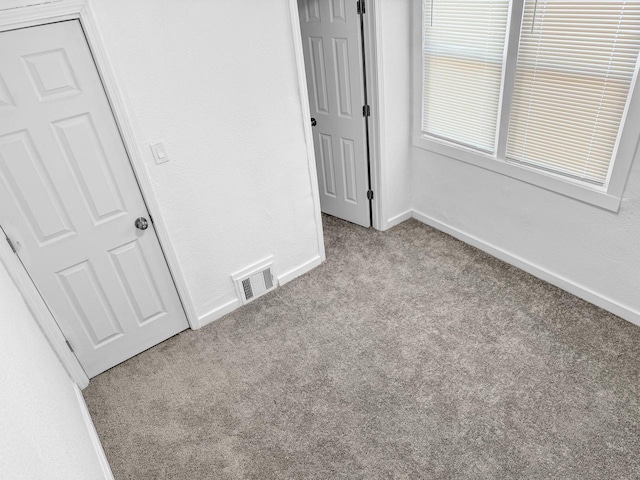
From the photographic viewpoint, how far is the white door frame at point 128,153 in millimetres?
2053

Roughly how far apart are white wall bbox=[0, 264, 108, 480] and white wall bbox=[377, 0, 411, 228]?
2659mm

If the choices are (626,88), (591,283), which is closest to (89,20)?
(626,88)

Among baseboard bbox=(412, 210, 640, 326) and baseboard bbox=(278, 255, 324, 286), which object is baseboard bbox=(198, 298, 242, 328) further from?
baseboard bbox=(412, 210, 640, 326)

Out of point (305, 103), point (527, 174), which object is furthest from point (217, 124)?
point (527, 174)

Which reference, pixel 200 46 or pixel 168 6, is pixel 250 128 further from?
pixel 168 6

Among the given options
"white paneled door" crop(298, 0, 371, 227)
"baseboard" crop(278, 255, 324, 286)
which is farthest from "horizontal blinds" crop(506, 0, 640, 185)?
"baseboard" crop(278, 255, 324, 286)

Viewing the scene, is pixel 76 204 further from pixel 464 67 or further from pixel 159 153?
pixel 464 67

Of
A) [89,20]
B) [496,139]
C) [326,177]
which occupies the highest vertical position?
[89,20]

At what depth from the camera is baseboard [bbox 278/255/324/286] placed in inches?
138

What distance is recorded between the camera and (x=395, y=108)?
3.59m

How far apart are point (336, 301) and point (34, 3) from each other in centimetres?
240

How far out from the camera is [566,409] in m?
2.37

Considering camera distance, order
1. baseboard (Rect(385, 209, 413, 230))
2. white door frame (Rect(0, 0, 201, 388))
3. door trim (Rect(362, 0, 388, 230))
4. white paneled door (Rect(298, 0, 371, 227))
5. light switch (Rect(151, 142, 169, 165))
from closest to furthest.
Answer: white door frame (Rect(0, 0, 201, 388)) → light switch (Rect(151, 142, 169, 165)) → door trim (Rect(362, 0, 388, 230)) → white paneled door (Rect(298, 0, 371, 227)) → baseboard (Rect(385, 209, 413, 230))

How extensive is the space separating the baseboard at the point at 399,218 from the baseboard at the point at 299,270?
751mm
